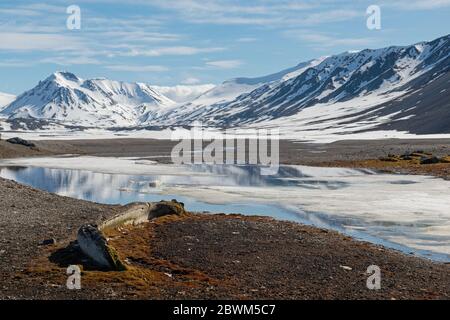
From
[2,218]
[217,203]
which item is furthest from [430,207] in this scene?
[2,218]

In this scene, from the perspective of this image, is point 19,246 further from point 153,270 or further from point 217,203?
point 217,203

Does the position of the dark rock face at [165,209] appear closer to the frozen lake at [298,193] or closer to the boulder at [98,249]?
the frozen lake at [298,193]

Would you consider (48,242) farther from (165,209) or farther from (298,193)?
(298,193)

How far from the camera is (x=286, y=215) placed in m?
36.1

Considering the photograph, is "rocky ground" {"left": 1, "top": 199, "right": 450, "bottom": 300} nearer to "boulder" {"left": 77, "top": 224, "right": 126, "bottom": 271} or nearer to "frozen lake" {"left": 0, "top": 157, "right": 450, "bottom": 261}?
"boulder" {"left": 77, "top": 224, "right": 126, "bottom": 271}

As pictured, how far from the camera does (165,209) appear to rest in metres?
31.6

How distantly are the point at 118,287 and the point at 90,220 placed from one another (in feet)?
40.4

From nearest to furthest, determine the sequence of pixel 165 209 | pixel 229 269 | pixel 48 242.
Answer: pixel 229 269 < pixel 48 242 < pixel 165 209

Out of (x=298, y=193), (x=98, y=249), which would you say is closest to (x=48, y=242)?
(x=98, y=249)

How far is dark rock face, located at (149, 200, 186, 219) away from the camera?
102ft

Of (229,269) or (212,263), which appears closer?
(229,269)

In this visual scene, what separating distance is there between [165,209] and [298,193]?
17.1m
